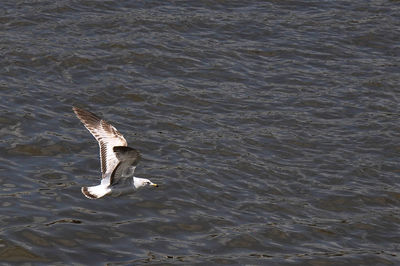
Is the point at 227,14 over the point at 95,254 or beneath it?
over

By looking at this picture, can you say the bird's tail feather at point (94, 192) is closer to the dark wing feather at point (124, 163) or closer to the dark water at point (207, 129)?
the dark wing feather at point (124, 163)

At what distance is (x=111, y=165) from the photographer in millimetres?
12492

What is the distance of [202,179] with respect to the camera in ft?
47.7

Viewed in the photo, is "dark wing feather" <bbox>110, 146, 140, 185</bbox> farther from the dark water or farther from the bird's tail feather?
the dark water

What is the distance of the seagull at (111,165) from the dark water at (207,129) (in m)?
0.76

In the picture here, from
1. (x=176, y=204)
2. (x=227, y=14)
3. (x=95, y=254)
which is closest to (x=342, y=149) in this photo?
(x=176, y=204)

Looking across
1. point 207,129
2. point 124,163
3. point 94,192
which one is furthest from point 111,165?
point 207,129

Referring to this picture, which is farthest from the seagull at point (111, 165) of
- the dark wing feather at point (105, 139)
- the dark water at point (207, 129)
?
the dark water at point (207, 129)

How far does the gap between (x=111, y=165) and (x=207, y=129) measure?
163 inches

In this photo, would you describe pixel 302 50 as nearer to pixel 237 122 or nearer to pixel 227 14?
pixel 227 14

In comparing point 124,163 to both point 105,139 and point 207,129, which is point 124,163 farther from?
point 207,129

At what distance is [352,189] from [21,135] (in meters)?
6.18

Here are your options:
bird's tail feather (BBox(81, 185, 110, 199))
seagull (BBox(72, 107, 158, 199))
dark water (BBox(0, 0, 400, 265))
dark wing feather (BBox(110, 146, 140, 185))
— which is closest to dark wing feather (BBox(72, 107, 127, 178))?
seagull (BBox(72, 107, 158, 199))

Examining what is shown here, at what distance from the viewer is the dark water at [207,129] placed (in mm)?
12914
